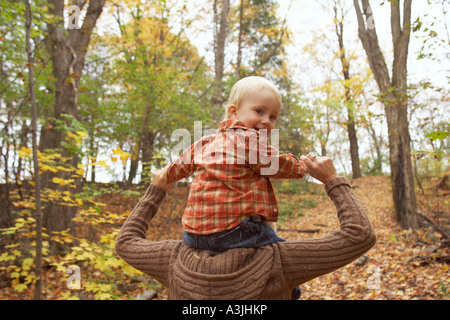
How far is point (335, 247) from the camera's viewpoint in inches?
47.5

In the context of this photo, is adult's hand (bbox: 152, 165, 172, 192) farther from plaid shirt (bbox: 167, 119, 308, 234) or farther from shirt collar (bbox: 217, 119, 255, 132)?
shirt collar (bbox: 217, 119, 255, 132)

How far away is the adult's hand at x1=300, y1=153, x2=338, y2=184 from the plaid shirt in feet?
0.11

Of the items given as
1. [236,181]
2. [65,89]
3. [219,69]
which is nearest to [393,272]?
[236,181]

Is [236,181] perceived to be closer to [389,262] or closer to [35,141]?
[35,141]

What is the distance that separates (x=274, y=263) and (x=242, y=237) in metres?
0.15

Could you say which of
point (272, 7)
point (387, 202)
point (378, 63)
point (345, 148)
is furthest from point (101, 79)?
point (345, 148)

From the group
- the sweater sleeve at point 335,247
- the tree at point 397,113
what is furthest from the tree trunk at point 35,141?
the tree at point 397,113

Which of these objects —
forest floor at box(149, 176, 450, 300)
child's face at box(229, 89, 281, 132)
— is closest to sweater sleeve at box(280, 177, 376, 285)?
child's face at box(229, 89, 281, 132)

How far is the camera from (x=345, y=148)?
27.9m

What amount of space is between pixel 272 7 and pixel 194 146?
17542mm

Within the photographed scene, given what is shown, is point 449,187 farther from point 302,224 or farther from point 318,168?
point 318,168

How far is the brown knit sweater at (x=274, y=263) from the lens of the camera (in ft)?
3.85

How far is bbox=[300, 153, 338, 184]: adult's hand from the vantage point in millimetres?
1316

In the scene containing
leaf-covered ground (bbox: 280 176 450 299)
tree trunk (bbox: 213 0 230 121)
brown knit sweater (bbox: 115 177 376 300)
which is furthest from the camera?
tree trunk (bbox: 213 0 230 121)
